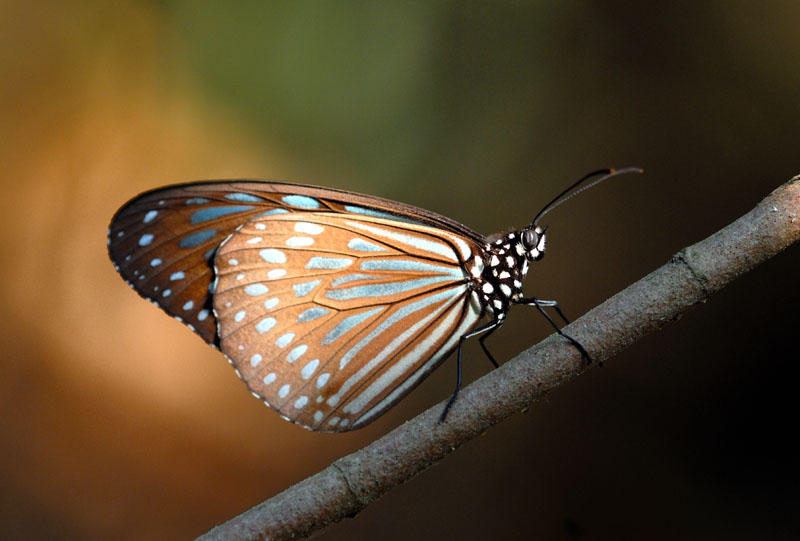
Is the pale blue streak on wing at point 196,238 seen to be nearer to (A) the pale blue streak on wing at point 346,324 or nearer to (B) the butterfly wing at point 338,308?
(B) the butterfly wing at point 338,308

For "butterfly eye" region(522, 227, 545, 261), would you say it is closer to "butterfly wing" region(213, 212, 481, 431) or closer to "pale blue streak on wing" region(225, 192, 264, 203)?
"butterfly wing" region(213, 212, 481, 431)

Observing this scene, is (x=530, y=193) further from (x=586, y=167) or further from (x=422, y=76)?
(x=422, y=76)

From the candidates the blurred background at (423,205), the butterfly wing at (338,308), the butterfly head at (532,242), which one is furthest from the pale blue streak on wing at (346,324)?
the blurred background at (423,205)

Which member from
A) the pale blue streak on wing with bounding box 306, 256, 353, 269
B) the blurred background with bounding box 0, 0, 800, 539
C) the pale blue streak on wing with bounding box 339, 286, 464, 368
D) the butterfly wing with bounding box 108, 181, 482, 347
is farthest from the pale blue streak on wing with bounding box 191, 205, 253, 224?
the blurred background with bounding box 0, 0, 800, 539

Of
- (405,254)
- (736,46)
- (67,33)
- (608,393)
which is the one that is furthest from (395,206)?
(67,33)

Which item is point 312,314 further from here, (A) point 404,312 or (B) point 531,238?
(B) point 531,238

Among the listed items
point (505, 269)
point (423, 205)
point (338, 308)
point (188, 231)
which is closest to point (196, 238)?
point (188, 231)
